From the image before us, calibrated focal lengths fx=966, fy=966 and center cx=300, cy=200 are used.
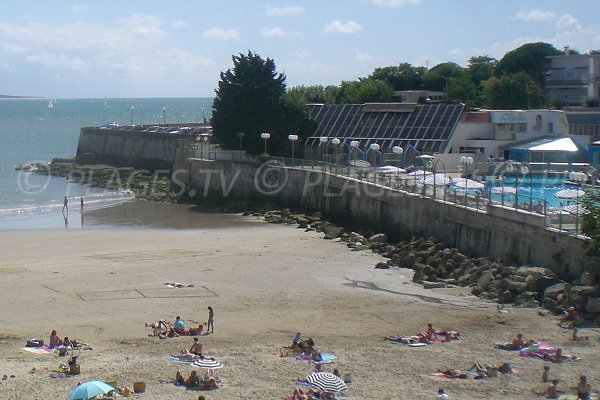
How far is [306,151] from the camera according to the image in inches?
2125

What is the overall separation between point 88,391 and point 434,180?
21558 millimetres

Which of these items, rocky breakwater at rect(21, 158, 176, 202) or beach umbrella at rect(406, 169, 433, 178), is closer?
beach umbrella at rect(406, 169, 433, 178)

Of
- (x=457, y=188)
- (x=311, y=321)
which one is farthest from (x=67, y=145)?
(x=311, y=321)

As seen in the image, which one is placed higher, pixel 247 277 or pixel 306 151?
pixel 306 151

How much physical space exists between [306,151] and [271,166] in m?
5.15

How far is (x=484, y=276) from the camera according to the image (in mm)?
28016

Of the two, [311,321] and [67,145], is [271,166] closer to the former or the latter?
[311,321]

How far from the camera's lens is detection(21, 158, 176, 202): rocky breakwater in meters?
57.4

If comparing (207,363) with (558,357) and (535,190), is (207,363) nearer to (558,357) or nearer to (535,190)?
(558,357)

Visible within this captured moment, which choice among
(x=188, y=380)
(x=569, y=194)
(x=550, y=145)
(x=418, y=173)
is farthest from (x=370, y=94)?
(x=188, y=380)

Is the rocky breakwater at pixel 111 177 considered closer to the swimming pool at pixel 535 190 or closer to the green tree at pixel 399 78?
the swimming pool at pixel 535 190

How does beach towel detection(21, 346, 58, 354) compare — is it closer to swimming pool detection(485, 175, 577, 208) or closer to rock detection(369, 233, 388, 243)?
swimming pool detection(485, 175, 577, 208)

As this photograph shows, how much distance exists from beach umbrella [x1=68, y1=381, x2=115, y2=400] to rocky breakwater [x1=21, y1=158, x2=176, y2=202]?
36.2 meters

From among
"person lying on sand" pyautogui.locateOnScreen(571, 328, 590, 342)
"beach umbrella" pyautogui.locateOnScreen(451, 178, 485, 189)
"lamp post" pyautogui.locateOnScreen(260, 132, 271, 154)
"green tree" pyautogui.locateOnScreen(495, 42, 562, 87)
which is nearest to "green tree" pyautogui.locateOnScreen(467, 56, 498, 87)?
"green tree" pyautogui.locateOnScreen(495, 42, 562, 87)
